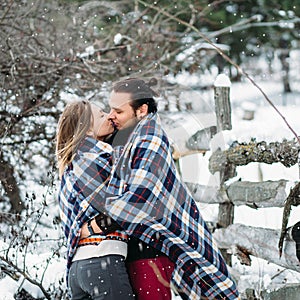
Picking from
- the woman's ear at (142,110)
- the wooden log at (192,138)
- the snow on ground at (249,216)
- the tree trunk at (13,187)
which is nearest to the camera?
the woman's ear at (142,110)

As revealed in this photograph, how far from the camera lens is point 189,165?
628 cm

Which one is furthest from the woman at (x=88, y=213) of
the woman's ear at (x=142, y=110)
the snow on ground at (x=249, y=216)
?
the snow on ground at (x=249, y=216)

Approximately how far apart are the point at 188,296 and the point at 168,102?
4.40 metres

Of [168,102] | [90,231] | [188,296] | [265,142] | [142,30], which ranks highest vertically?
[142,30]

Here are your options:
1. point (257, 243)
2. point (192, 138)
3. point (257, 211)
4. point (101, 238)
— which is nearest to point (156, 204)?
point (101, 238)

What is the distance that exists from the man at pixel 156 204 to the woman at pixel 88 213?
0.27 feet

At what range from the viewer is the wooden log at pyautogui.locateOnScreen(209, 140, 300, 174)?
404 centimetres

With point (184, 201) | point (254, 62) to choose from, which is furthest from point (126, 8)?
point (254, 62)

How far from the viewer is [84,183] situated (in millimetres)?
3018

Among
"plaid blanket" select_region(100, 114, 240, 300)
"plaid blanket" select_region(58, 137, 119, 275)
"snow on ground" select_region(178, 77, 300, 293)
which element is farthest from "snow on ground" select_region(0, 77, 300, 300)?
"plaid blanket" select_region(58, 137, 119, 275)

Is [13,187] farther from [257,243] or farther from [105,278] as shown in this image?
[105,278]

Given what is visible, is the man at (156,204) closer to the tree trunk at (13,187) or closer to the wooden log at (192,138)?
the wooden log at (192,138)

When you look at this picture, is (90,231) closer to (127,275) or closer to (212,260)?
(127,275)

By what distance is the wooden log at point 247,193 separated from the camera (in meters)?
4.30
